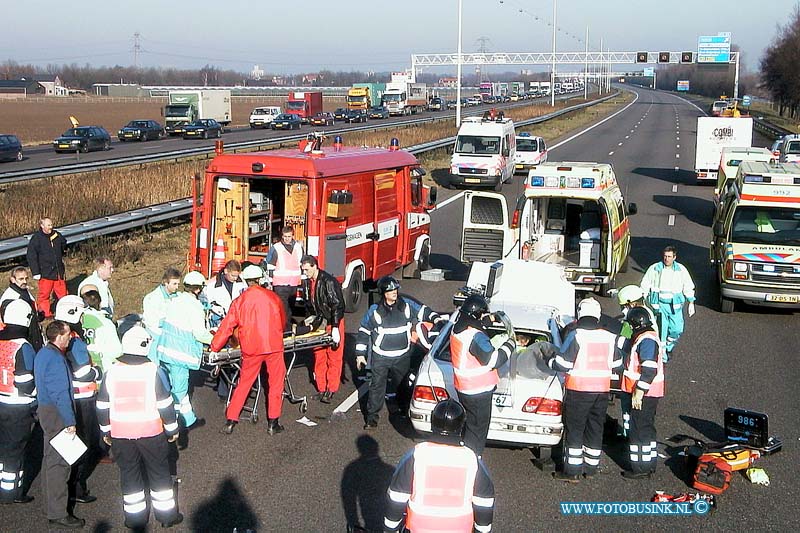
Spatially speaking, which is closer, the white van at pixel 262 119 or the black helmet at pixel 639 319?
the black helmet at pixel 639 319

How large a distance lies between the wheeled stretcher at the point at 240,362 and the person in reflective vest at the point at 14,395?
2.03 m

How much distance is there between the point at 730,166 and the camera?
79.5 ft

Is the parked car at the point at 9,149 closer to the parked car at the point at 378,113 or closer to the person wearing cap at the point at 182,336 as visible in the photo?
the person wearing cap at the point at 182,336

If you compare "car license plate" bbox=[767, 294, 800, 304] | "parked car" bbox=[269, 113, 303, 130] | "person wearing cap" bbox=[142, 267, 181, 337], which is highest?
"parked car" bbox=[269, 113, 303, 130]

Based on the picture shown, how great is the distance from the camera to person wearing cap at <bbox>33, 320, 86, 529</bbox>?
6809mm

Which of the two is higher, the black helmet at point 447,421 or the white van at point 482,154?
the white van at point 482,154

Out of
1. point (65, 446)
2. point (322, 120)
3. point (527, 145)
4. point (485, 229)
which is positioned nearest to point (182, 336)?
point (65, 446)

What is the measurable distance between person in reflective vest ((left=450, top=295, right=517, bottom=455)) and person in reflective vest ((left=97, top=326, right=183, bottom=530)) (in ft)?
7.55

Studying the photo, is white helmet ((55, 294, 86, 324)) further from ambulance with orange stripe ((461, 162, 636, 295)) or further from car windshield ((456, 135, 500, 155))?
car windshield ((456, 135, 500, 155))

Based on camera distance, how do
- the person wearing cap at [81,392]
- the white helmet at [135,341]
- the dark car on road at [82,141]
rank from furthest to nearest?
1. the dark car on road at [82,141]
2. the person wearing cap at [81,392]
3. the white helmet at [135,341]

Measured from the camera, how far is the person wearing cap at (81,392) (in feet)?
24.1

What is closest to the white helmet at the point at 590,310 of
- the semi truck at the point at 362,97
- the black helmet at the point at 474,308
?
the black helmet at the point at 474,308

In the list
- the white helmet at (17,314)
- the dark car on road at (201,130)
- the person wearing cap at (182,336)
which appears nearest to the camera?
the white helmet at (17,314)

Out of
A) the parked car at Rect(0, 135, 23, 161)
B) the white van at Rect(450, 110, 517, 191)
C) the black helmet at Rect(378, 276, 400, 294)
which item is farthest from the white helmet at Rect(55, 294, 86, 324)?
the parked car at Rect(0, 135, 23, 161)
